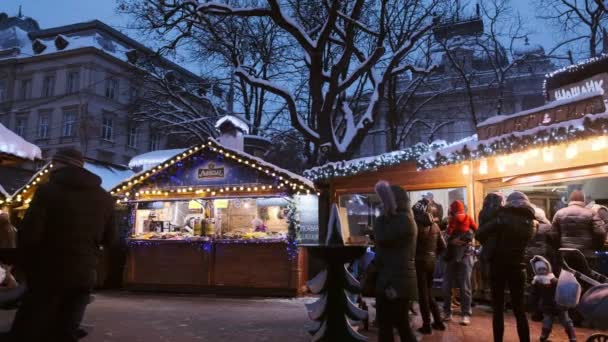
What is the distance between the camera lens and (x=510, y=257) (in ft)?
16.0

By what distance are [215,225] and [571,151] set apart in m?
7.94


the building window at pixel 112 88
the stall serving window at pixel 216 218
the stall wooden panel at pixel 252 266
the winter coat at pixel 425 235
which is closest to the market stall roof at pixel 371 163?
the stall serving window at pixel 216 218

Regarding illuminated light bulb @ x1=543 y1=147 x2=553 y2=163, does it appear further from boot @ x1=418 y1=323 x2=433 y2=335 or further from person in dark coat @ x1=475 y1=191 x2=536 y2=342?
boot @ x1=418 y1=323 x2=433 y2=335

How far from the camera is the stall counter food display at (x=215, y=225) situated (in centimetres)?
1109

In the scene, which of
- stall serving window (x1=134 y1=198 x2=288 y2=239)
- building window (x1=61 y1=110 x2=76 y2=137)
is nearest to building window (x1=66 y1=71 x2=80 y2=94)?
building window (x1=61 y1=110 x2=76 y2=137)

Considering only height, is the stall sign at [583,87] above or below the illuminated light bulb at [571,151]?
above

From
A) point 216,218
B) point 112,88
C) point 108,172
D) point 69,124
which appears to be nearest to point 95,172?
point 108,172

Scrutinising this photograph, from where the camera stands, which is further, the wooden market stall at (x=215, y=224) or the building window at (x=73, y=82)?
the building window at (x=73, y=82)

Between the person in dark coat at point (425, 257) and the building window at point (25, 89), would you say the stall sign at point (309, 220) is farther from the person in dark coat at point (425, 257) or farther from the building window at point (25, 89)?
the building window at point (25, 89)

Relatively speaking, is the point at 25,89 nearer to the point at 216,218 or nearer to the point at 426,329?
the point at 216,218

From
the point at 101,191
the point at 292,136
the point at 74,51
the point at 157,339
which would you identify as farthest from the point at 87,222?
the point at 74,51

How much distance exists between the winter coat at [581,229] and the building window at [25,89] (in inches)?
1751

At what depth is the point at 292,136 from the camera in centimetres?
2230

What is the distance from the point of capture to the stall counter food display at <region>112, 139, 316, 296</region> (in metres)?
11.1
